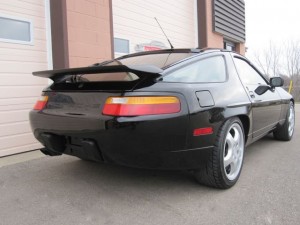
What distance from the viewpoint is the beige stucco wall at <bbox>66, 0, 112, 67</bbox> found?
5113 mm

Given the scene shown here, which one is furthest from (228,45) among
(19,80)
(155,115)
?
(155,115)

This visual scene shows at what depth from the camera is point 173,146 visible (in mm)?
2473

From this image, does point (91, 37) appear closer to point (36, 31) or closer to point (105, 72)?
point (36, 31)

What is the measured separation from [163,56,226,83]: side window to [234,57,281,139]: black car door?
37 cm

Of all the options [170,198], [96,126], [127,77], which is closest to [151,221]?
[170,198]

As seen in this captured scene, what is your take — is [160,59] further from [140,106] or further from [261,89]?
[261,89]

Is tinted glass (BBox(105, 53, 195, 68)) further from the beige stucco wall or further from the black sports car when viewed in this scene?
the beige stucco wall

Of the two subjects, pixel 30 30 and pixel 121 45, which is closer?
pixel 30 30

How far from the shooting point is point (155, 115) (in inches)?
94.3

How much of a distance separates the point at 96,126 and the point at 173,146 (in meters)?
0.62

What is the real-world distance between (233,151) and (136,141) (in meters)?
1.17

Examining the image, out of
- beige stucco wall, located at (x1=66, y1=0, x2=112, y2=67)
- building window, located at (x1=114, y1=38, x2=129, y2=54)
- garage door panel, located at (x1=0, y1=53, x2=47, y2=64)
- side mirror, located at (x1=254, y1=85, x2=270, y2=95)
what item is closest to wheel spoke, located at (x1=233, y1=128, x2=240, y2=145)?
side mirror, located at (x1=254, y1=85, x2=270, y2=95)

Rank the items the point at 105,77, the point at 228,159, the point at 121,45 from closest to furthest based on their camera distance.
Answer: the point at 105,77, the point at 228,159, the point at 121,45

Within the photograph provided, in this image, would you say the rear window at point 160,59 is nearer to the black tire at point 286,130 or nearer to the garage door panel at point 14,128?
the garage door panel at point 14,128
